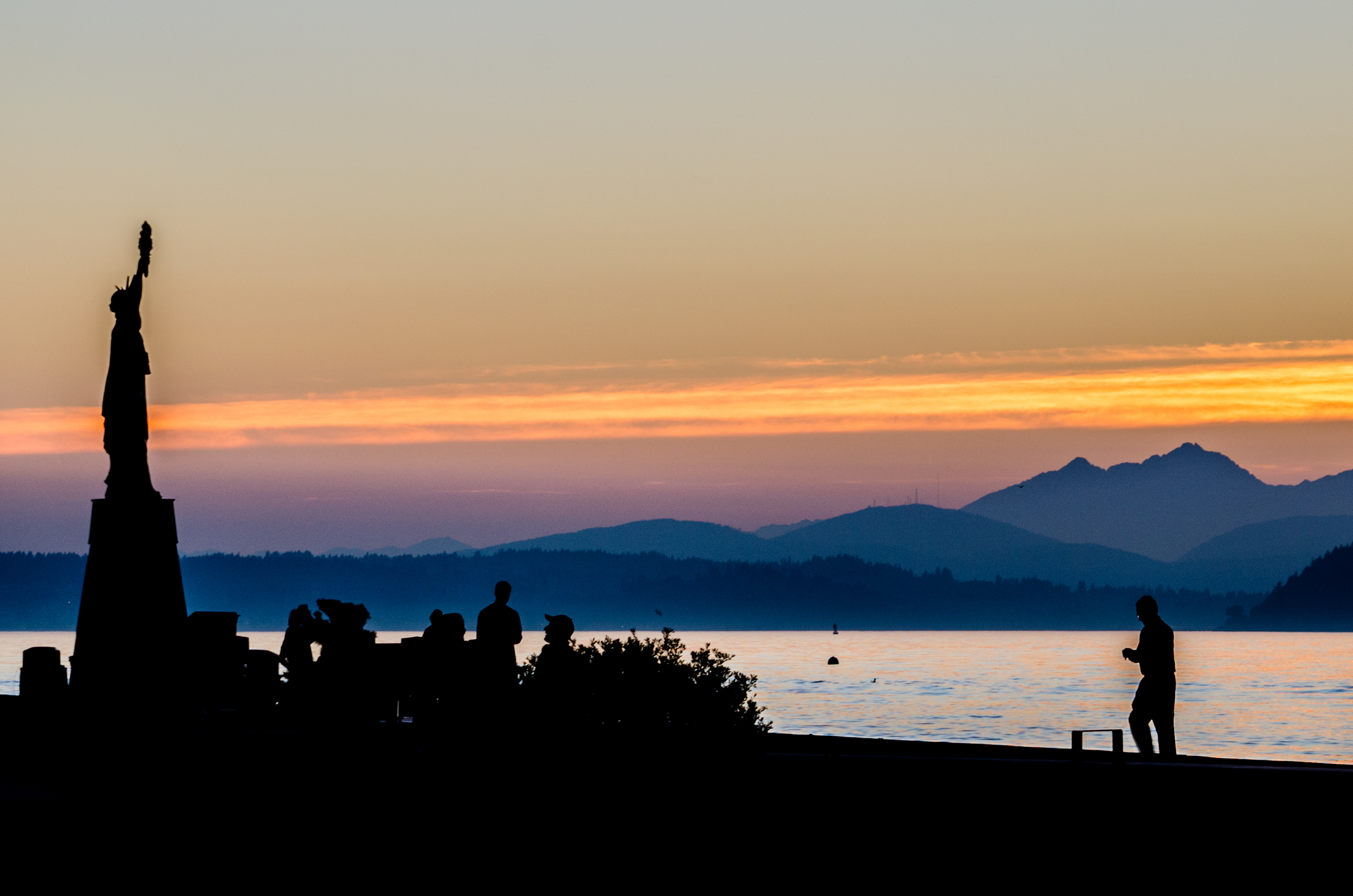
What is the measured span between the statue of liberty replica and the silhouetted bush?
407 cm

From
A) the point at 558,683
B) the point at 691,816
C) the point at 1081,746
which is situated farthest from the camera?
the point at 558,683

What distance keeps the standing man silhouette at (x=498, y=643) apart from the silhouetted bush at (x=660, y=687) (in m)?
2.28

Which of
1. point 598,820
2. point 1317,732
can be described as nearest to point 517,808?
point 598,820

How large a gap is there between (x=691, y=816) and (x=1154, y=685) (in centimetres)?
616

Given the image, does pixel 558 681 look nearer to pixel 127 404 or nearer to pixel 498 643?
pixel 498 643

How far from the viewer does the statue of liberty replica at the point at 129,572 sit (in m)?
17.4

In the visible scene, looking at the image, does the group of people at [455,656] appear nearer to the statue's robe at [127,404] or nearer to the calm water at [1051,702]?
the statue's robe at [127,404]

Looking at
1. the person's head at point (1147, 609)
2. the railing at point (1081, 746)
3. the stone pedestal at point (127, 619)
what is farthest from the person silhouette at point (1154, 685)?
the stone pedestal at point (127, 619)

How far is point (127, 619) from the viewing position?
17.5 metres

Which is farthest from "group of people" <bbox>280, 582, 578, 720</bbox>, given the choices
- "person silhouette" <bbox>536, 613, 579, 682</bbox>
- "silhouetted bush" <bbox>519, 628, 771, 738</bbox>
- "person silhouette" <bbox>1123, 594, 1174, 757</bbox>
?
"person silhouette" <bbox>1123, 594, 1174, 757</bbox>

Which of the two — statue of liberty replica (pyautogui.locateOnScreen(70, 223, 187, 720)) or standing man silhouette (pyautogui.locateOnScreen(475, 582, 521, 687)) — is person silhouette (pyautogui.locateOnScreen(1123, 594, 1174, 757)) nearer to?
standing man silhouette (pyautogui.locateOnScreen(475, 582, 521, 687))

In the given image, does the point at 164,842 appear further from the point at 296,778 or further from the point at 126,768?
the point at 126,768

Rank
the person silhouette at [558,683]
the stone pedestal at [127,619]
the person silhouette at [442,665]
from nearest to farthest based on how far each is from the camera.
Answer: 1. the person silhouette at [558,683]
2. the person silhouette at [442,665]
3. the stone pedestal at [127,619]

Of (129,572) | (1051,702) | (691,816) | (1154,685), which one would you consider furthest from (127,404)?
(1051,702)
